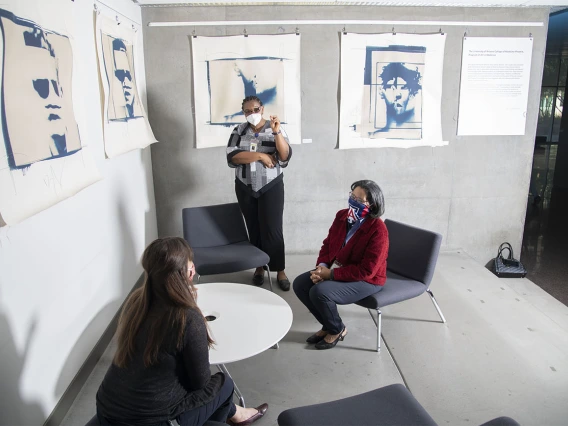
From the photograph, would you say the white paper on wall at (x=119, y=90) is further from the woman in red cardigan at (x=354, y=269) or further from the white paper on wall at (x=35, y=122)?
the woman in red cardigan at (x=354, y=269)

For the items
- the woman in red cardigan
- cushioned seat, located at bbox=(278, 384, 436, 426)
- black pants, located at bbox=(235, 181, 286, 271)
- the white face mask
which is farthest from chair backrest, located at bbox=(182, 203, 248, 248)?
cushioned seat, located at bbox=(278, 384, 436, 426)

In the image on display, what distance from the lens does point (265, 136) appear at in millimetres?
3631

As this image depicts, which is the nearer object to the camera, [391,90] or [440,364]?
[440,364]

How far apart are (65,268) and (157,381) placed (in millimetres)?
1102

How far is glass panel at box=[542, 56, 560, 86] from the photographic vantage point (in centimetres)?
873

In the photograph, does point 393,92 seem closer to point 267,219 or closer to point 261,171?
point 261,171

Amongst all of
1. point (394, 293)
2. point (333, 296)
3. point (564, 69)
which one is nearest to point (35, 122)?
point (333, 296)

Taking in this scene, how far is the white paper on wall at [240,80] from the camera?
4188 mm

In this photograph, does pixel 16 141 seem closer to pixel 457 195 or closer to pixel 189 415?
pixel 189 415

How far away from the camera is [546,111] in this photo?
360 inches

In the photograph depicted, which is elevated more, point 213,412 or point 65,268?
Answer: point 65,268

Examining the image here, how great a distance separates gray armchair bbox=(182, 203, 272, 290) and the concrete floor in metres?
0.50

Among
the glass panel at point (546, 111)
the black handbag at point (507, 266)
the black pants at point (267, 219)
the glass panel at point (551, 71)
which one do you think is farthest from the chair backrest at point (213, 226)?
the glass panel at point (546, 111)

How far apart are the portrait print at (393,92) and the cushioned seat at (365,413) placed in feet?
10.3
